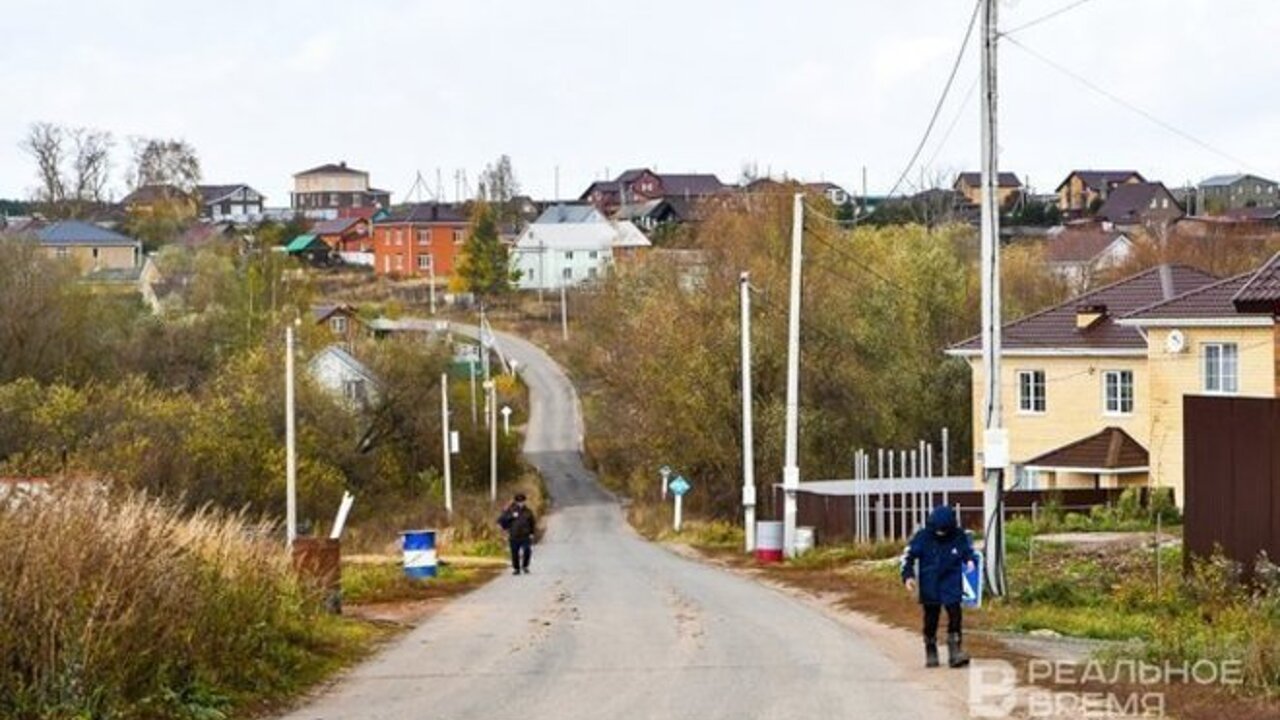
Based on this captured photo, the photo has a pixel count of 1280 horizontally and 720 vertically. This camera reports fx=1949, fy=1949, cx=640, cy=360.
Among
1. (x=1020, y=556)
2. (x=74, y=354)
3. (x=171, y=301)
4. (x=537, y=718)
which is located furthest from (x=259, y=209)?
(x=537, y=718)

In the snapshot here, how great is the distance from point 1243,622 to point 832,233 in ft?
157

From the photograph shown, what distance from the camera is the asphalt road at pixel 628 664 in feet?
45.7

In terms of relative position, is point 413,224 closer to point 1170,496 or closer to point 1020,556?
point 1170,496

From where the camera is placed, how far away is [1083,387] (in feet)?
160

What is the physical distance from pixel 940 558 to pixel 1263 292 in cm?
879

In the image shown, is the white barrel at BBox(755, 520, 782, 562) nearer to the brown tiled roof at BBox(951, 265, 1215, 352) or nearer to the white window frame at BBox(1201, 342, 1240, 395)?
the white window frame at BBox(1201, 342, 1240, 395)

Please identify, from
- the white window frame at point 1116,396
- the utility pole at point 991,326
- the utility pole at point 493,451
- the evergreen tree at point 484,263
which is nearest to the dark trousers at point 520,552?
the utility pole at point 991,326

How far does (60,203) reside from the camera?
5714 inches

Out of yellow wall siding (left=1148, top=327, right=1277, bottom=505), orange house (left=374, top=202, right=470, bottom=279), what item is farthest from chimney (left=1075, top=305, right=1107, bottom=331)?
orange house (left=374, top=202, right=470, bottom=279)

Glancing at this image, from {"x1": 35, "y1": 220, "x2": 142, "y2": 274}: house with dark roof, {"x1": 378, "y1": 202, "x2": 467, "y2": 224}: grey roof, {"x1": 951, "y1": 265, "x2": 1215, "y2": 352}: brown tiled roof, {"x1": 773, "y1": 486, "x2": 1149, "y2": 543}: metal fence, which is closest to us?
{"x1": 773, "y1": 486, "x2": 1149, "y2": 543}: metal fence

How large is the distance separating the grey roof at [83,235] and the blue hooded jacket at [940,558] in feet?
375

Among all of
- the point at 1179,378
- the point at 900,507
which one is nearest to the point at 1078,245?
the point at 1179,378

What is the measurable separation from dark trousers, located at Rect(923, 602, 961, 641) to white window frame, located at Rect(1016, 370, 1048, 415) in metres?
34.3

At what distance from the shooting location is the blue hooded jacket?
52.2 ft
